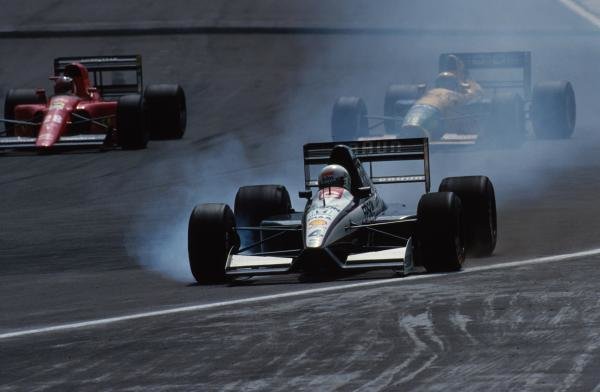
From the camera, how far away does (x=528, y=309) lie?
1134cm

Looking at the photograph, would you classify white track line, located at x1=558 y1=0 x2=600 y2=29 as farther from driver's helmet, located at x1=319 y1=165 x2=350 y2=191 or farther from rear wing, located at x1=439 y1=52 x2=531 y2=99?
driver's helmet, located at x1=319 y1=165 x2=350 y2=191

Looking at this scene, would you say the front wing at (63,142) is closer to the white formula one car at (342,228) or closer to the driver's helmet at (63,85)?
the driver's helmet at (63,85)

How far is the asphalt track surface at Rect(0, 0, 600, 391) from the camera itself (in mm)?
9625

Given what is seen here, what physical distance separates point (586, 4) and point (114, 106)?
69.9 ft

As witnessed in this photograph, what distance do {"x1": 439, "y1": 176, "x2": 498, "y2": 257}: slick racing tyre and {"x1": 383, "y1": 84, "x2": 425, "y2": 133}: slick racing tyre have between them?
12.9 meters

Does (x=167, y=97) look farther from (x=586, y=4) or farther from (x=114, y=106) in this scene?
(x=586, y=4)

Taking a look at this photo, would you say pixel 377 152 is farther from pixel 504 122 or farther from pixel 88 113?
pixel 88 113

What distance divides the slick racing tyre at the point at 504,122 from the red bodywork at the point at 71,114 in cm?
713

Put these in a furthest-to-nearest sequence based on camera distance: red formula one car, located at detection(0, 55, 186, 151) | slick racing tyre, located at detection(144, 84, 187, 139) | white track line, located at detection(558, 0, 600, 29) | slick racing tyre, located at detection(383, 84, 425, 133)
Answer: white track line, located at detection(558, 0, 600, 29) < slick racing tyre, located at detection(144, 84, 187, 139) < slick racing tyre, located at detection(383, 84, 425, 133) < red formula one car, located at detection(0, 55, 186, 151)

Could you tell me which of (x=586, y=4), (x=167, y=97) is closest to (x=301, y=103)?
(x=167, y=97)

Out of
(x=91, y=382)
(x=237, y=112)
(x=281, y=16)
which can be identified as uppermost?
Answer: (x=281, y=16)

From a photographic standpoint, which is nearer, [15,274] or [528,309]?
[528,309]

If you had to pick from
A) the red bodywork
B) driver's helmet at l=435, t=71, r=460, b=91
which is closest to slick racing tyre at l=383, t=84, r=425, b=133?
driver's helmet at l=435, t=71, r=460, b=91

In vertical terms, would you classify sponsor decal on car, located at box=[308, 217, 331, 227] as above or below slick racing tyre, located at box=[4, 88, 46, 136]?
below
